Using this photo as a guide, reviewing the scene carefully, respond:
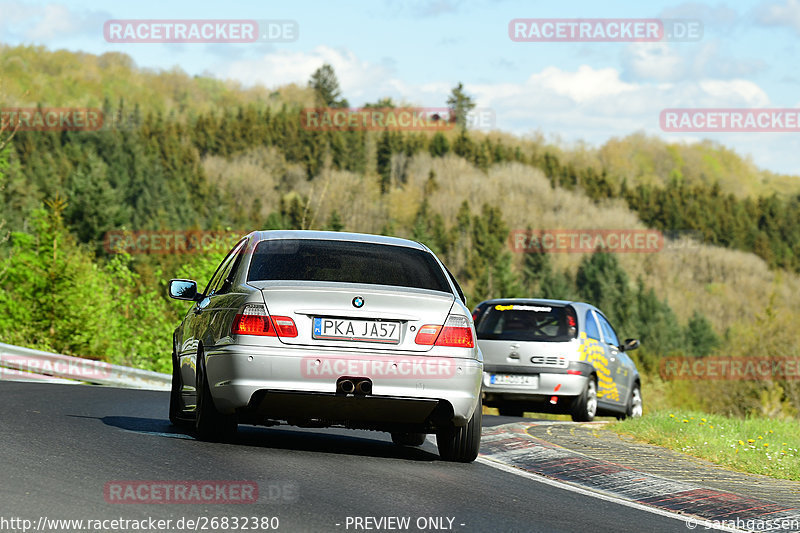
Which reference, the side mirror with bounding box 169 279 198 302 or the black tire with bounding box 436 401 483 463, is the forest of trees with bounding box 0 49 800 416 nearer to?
the side mirror with bounding box 169 279 198 302

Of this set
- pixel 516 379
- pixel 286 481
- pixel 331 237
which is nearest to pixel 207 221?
pixel 516 379

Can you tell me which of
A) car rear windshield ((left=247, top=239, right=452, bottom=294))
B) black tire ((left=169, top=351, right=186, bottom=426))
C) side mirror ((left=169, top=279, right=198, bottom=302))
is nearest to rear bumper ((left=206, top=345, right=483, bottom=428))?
car rear windshield ((left=247, top=239, right=452, bottom=294))

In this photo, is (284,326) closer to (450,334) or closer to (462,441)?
(450,334)

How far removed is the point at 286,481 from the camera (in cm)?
702

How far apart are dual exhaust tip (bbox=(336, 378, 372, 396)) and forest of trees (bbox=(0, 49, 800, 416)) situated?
43.0 ft

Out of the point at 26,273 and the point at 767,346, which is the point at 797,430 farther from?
the point at 767,346

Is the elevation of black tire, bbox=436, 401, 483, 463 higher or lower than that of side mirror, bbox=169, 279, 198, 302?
lower

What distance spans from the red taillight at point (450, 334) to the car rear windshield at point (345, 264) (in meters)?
0.51

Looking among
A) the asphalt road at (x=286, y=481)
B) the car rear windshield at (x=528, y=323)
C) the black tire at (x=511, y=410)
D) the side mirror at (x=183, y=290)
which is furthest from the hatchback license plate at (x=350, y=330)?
the black tire at (x=511, y=410)

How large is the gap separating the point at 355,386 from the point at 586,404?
9.19 meters

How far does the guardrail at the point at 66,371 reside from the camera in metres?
17.3

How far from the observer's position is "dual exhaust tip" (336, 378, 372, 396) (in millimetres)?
8086

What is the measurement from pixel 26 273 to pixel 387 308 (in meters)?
34.5

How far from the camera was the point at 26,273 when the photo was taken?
40.1m
